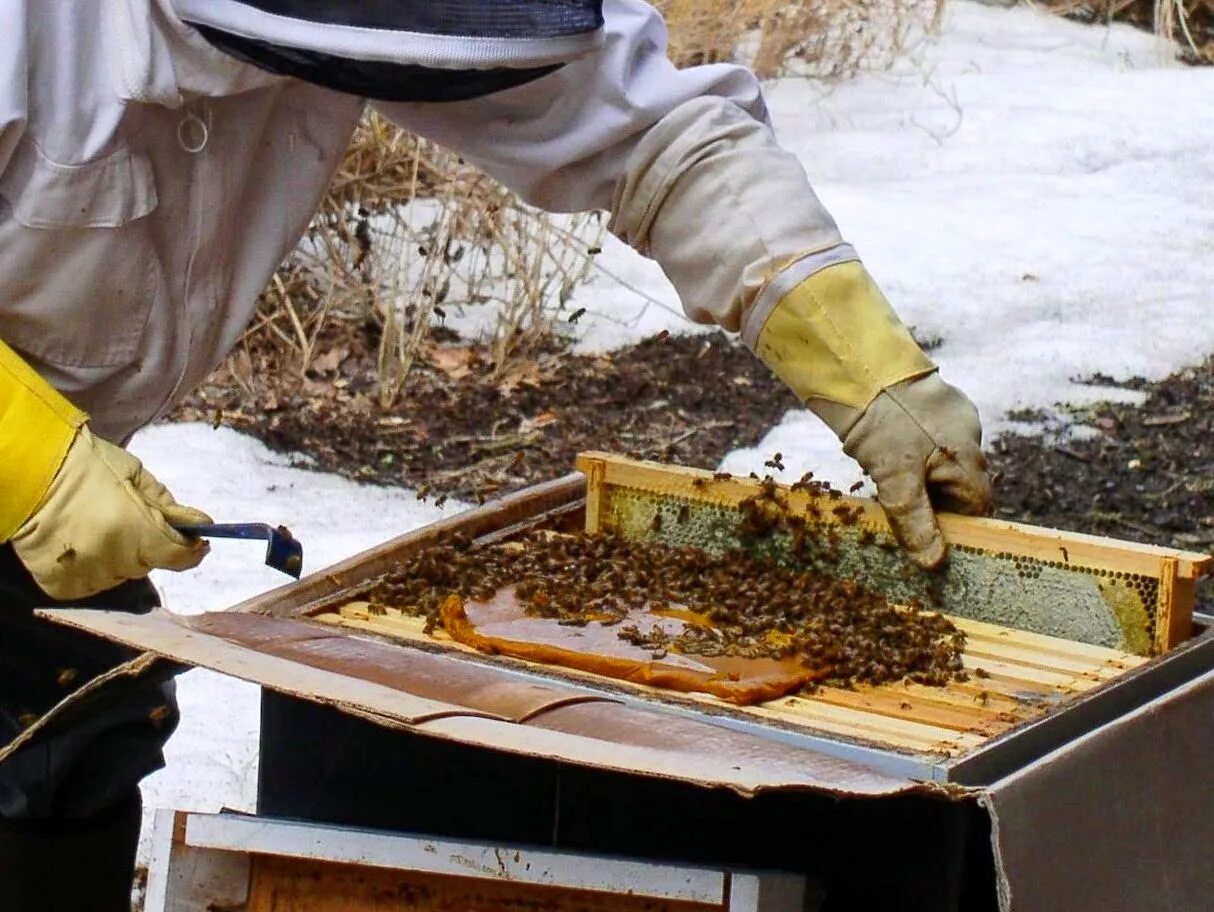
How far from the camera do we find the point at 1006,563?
2.28m

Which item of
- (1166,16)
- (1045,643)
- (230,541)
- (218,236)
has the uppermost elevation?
(1166,16)

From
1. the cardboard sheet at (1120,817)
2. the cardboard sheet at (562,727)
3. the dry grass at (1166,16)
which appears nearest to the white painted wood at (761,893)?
the cardboard sheet at (562,727)

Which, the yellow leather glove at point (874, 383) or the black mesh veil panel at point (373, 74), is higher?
the black mesh veil panel at point (373, 74)

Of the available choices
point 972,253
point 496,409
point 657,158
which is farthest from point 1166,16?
point 657,158

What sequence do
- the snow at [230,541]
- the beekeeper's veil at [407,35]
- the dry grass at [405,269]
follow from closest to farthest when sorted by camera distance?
the beekeeper's veil at [407,35] → the snow at [230,541] → the dry grass at [405,269]

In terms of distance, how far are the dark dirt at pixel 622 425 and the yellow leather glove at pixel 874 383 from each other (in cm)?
178

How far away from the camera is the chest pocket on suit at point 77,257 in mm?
2279

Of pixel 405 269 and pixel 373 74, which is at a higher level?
pixel 405 269

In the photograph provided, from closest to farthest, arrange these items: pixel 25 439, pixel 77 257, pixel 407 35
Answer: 1. pixel 407 35
2. pixel 25 439
3. pixel 77 257

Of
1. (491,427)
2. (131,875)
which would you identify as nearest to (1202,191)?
(491,427)

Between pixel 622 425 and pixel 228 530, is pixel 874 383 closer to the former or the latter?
pixel 228 530

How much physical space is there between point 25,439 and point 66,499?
92 mm

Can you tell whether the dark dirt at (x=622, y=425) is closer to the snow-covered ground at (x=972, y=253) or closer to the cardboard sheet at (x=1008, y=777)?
the snow-covered ground at (x=972, y=253)

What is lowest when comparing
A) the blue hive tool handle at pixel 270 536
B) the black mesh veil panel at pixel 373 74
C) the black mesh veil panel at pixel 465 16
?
the blue hive tool handle at pixel 270 536
